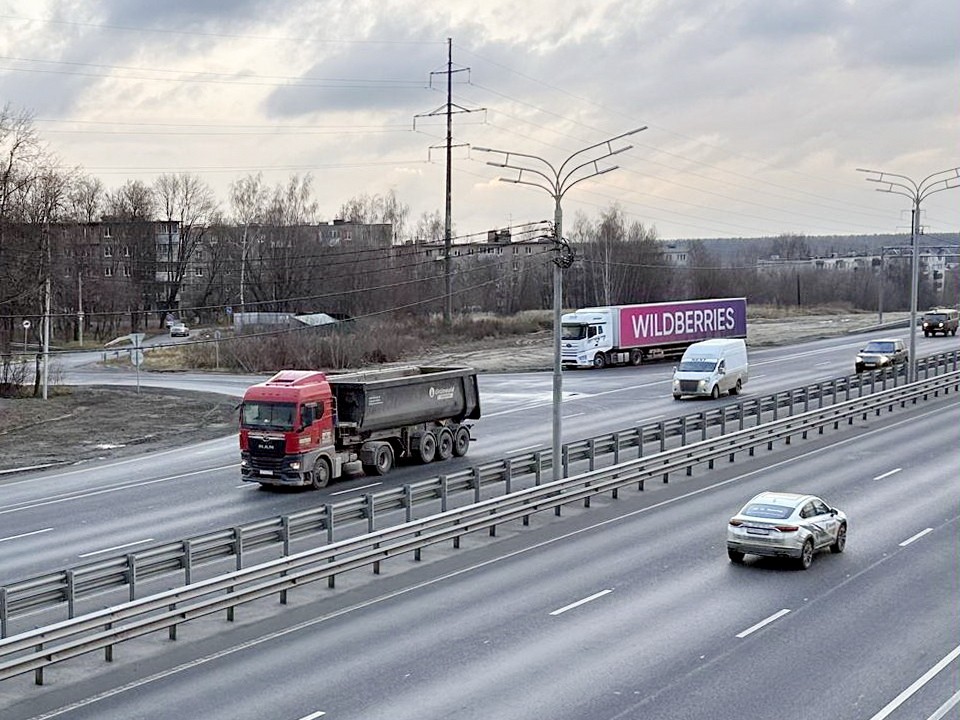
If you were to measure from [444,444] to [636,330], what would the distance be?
100 ft

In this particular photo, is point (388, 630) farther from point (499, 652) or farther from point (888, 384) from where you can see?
point (888, 384)

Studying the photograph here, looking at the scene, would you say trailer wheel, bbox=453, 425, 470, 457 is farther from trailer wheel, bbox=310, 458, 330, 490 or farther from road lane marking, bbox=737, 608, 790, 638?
road lane marking, bbox=737, 608, 790, 638

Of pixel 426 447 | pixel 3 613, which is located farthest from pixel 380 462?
pixel 3 613

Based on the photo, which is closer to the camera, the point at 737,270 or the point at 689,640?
the point at 689,640

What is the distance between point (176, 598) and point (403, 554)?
19.6 ft

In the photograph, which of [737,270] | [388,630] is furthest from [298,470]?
[737,270]

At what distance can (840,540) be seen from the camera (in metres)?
21.5

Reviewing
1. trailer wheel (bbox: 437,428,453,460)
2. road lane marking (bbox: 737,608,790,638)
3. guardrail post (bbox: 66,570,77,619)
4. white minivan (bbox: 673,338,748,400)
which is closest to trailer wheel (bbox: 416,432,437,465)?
trailer wheel (bbox: 437,428,453,460)

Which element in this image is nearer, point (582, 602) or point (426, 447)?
point (582, 602)

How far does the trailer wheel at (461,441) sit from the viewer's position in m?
34.0

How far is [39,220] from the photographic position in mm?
57406

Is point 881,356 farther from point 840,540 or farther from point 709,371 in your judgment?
point 840,540

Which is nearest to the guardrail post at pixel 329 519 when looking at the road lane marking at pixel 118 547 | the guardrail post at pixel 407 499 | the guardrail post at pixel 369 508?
the guardrail post at pixel 369 508

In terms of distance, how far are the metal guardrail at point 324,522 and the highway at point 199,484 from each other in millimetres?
3521
